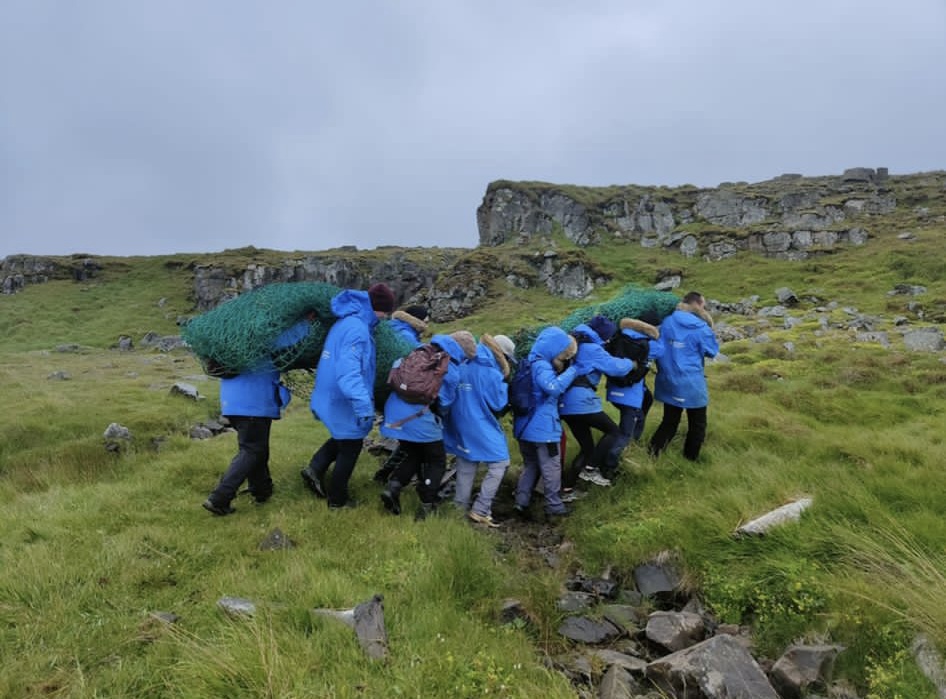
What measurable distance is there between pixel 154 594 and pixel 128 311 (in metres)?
77.2

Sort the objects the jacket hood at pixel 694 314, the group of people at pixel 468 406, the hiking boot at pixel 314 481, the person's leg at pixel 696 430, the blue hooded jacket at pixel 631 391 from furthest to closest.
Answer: the jacket hood at pixel 694 314
the blue hooded jacket at pixel 631 391
the person's leg at pixel 696 430
the hiking boot at pixel 314 481
the group of people at pixel 468 406

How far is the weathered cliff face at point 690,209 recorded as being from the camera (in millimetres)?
74375

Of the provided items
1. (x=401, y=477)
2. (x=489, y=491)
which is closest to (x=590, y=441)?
(x=489, y=491)

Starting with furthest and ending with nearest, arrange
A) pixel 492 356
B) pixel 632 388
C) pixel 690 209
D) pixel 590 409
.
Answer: pixel 690 209
pixel 632 388
pixel 590 409
pixel 492 356

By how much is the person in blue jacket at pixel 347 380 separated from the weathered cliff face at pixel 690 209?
71.4 metres

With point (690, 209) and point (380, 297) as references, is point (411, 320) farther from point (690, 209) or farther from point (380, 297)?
point (690, 209)

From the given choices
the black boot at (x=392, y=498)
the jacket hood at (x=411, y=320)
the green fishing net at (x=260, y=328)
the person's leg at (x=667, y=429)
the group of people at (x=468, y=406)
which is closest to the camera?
the green fishing net at (x=260, y=328)

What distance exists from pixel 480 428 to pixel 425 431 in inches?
31.4

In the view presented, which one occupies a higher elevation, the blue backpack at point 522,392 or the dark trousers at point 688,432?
the blue backpack at point 522,392

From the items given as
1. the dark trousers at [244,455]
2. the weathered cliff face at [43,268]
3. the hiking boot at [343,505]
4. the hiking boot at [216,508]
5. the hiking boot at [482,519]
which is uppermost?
the weathered cliff face at [43,268]

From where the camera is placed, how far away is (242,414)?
6832 millimetres

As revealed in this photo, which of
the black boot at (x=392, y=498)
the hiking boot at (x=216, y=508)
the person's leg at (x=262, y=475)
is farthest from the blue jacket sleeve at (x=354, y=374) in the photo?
the hiking boot at (x=216, y=508)

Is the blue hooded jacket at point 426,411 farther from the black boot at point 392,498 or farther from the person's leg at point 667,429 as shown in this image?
the person's leg at point 667,429

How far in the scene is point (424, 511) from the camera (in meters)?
7.07
